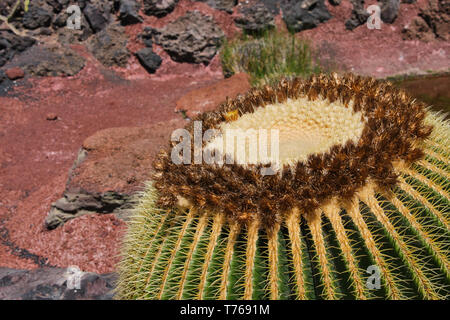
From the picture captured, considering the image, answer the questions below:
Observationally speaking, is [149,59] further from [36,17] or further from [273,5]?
[273,5]

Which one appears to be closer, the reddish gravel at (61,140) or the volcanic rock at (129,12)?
the reddish gravel at (61,140)

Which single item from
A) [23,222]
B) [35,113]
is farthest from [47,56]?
[23,222]

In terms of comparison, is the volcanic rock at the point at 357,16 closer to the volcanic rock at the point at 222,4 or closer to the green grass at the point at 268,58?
the green grass at the point at 268,58

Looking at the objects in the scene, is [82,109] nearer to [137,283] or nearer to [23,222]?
[23,222]

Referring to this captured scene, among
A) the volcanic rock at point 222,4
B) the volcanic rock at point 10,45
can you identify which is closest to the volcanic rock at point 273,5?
the volcanic rock at point 222,4

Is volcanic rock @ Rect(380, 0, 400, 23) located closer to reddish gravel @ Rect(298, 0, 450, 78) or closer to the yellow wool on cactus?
reddish gravel @ Rect(298, 0, 450, 78)

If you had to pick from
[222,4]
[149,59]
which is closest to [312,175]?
[149,59]

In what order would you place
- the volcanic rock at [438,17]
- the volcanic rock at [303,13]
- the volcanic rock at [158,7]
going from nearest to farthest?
the volcanic rock at [438,17]
the volcanic rock at [158,7]
the volcanic rock at [303,13]
